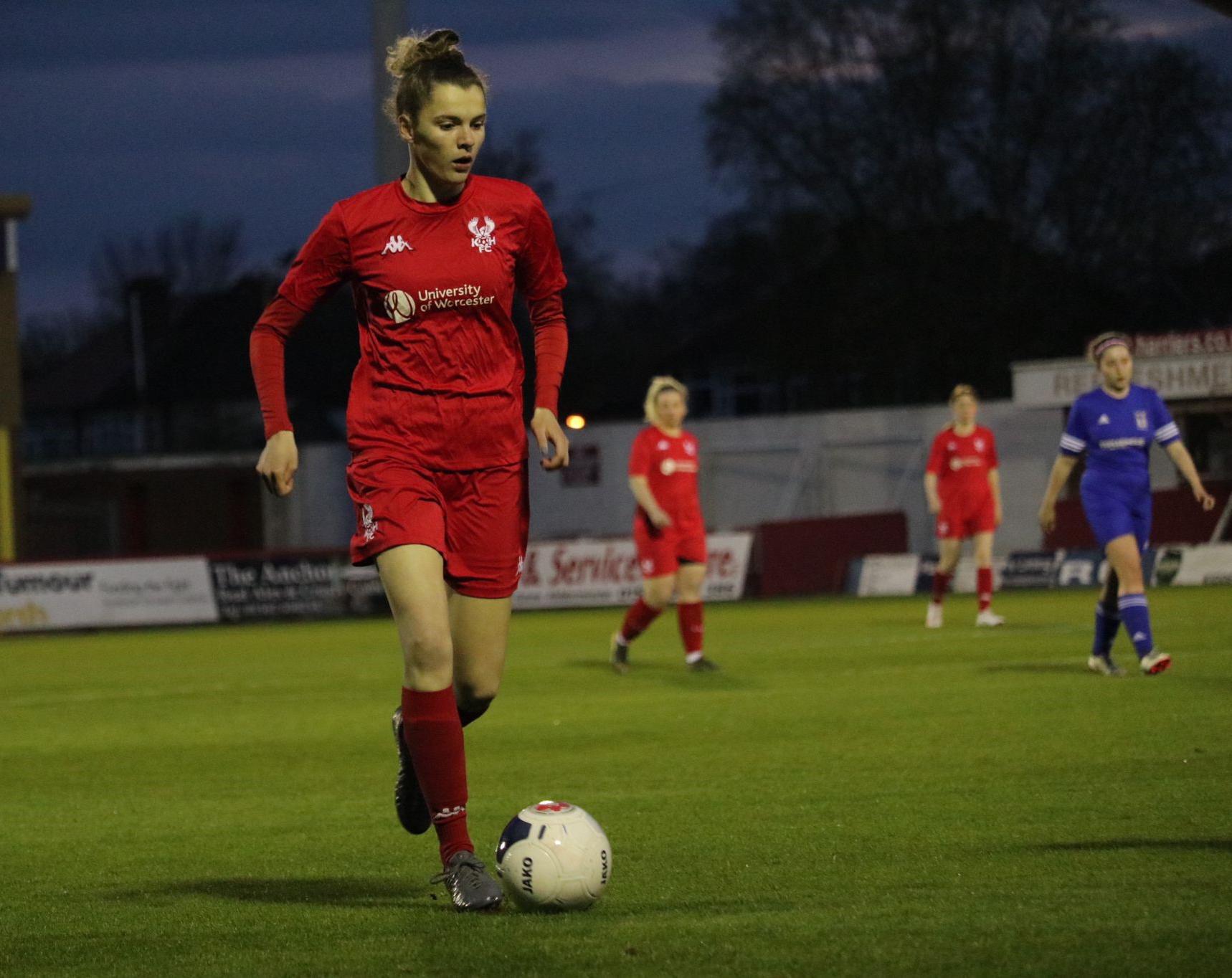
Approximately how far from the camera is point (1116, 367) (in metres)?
12.5

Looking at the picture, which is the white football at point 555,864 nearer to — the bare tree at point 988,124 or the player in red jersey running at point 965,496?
the player in red jersey running at point 965,496

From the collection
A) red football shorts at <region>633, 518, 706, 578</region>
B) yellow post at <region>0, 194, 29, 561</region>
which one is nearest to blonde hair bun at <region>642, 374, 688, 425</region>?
red football shorts at <region>633, 518, 706, 578</region>

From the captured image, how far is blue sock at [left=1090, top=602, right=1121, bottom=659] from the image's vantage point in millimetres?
13117

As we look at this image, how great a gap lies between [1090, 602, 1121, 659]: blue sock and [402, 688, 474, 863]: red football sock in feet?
26.5

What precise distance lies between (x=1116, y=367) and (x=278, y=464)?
8004 millimetres

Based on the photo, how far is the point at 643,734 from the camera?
11086 mm

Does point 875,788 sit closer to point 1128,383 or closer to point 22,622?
point 1128,383

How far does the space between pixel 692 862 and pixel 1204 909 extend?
6.15 ft

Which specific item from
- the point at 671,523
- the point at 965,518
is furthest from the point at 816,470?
the point at 671,523

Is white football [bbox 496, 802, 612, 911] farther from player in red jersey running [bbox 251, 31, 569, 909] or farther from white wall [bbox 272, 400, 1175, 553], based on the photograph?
white wall [bbox 272, 400, 1175, 553]

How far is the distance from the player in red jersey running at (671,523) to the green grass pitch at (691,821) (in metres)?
0.59

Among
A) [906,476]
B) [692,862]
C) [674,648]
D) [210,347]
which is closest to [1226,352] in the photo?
[906,476]

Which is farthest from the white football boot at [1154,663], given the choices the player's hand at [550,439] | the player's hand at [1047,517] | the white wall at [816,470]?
the white wall at [816,470]

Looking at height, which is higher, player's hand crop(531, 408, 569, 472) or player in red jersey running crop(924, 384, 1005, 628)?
player's hand crop(531, 408, 569, 472)
